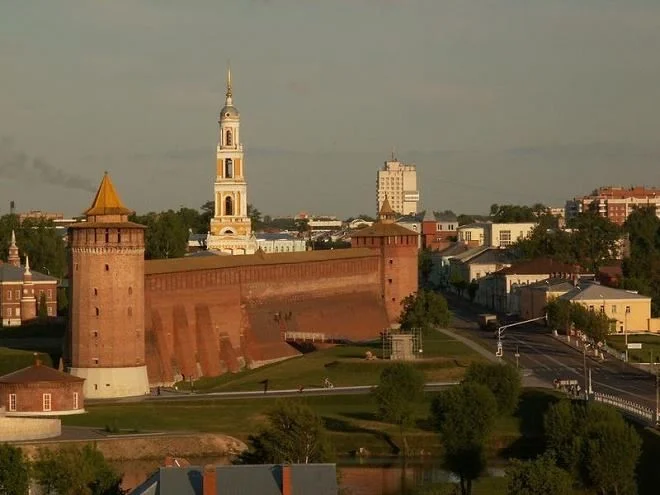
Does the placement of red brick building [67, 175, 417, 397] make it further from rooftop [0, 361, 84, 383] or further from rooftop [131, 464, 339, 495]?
rooftop [131, 464, 339, 495]

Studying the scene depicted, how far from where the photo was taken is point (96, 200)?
86.8 metres

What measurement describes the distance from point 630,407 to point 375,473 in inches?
372

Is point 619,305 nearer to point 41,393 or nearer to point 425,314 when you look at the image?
point 425,314

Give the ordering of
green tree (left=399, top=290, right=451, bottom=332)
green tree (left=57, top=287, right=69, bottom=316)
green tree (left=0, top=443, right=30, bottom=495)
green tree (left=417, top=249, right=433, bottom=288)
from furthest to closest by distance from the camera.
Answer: green tree (left=417, top=249, right=433, bottom=288)
green tree (left=57, top=287, right=69, bottom=316)
green tree (left=399, top=290, right=451, bottom=332)
green tree (left=0, top=443, right=30, bottom=495)

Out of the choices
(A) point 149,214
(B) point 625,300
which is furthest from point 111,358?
(A) point 149,214

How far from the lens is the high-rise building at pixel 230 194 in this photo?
14038 cm

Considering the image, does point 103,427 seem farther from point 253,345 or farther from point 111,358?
point 253,345

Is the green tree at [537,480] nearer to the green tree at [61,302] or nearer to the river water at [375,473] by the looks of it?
the river water at [375,473]

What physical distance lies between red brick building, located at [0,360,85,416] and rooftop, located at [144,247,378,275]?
504 inches

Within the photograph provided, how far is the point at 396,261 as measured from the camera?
11800 centimetres

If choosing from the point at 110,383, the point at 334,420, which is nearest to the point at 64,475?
the point at 334,420

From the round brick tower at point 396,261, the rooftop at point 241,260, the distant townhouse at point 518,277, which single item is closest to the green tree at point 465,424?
the rooftop at point 241,260

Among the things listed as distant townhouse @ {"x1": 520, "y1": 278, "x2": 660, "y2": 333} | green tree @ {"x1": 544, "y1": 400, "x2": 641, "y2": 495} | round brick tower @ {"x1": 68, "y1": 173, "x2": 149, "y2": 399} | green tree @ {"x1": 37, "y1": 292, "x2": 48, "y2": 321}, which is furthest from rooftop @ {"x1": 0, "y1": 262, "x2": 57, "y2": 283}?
green tree @ {"x1": 544, "y1": 400, "x2": 641, "y2": 495}

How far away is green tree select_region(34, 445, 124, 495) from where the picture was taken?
182 feet
